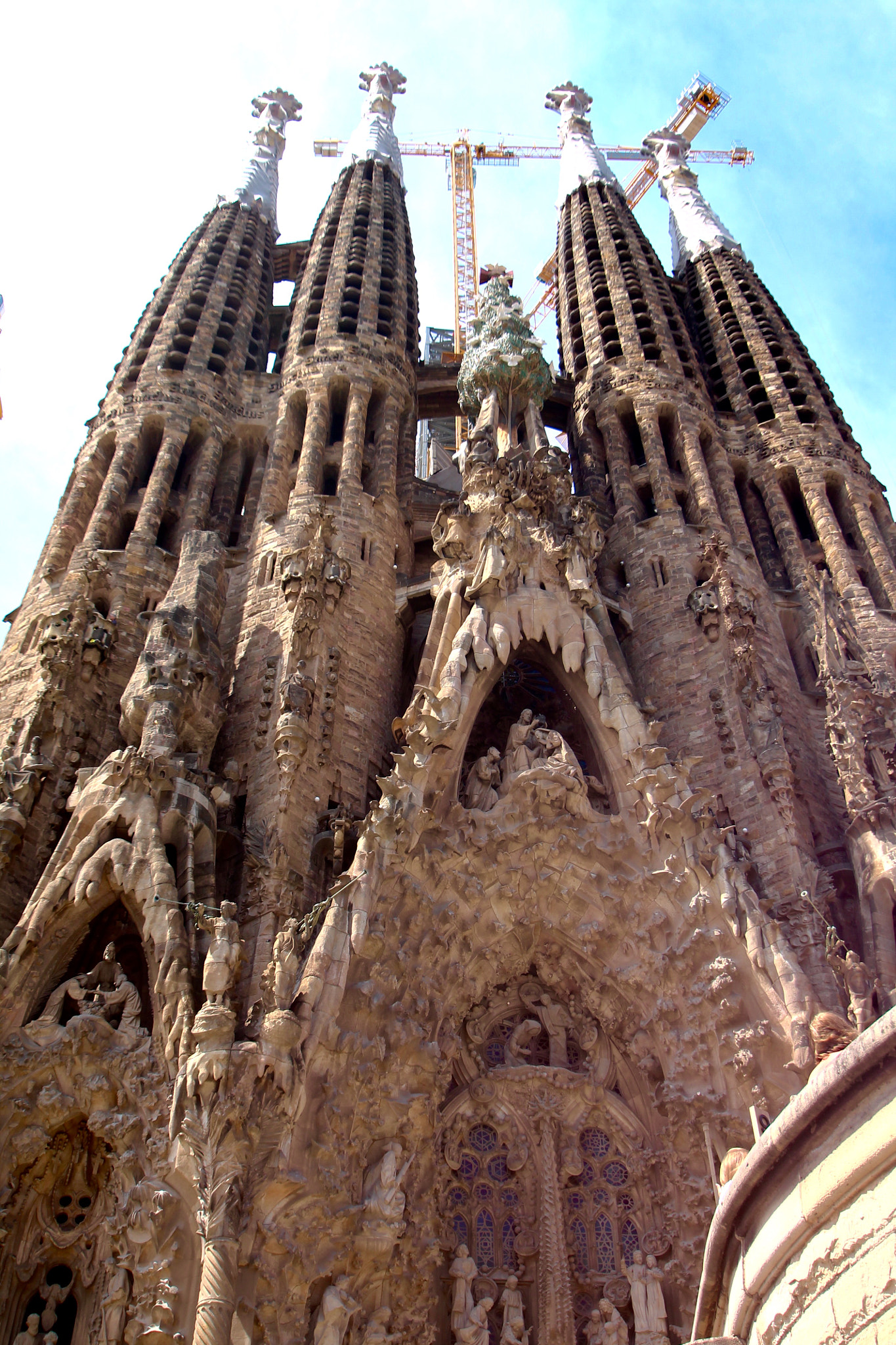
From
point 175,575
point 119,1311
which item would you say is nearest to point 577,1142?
point 119,1311

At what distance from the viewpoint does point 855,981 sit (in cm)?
1080

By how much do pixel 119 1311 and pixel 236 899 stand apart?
4511mm

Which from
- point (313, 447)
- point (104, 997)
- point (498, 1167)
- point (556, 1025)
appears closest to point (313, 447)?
point (313, 447)

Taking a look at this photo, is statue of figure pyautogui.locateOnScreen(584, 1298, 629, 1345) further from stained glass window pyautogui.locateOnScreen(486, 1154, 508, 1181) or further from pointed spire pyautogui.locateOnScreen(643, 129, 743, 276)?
pointed spire pyautogui.locateOnScreen(643, 129, 743, 276)

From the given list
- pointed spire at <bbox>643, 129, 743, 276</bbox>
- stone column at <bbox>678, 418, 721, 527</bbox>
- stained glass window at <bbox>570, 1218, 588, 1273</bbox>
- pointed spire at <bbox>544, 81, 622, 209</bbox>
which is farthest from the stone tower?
pointed spire at <bbox>544, 81, 622, 209</bbox>

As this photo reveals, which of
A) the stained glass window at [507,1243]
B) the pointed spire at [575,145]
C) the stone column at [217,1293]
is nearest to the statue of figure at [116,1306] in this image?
the stone column at [217,1293]

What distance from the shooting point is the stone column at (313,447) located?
1956cm

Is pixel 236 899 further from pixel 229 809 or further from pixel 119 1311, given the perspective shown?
pixel 119 1311

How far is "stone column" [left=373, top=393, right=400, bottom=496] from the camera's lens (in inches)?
805

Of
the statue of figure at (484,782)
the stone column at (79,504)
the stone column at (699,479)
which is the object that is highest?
the stone column at (699,479)

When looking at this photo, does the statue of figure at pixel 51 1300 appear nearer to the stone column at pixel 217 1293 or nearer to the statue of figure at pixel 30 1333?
the statue of figure at pixel 30 1333

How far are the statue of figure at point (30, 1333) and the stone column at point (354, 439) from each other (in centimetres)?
1300

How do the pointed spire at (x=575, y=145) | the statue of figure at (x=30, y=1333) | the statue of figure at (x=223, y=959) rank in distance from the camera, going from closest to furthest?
the statue of figure at (x=30, y=1333) < the statue of figure at (x=223, y=959) < the pointed spire at (x=575, y=145)

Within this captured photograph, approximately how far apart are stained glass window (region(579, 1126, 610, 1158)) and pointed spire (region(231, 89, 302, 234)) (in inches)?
908
